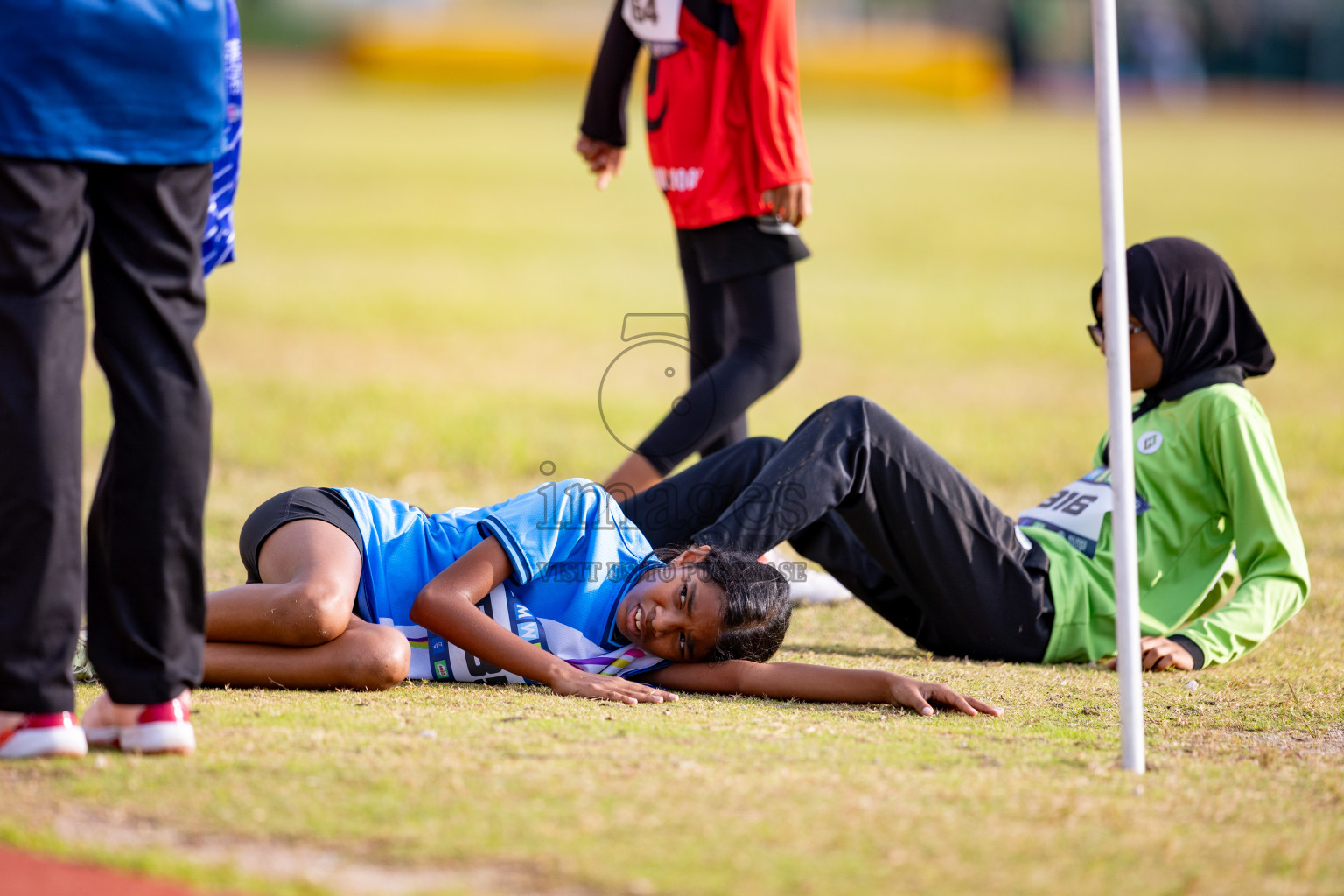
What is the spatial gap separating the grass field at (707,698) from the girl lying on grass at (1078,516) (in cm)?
15

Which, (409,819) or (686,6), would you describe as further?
(686,6)

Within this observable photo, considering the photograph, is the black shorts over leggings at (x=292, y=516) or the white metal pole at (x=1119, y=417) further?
the black shorts over leggings at (x=292, y=516)

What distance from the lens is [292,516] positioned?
329cm

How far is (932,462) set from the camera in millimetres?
3555

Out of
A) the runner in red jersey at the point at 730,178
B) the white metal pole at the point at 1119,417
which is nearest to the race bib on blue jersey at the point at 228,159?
the runner in red jersey at the point at 730,178

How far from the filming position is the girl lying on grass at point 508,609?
3102 millimetres

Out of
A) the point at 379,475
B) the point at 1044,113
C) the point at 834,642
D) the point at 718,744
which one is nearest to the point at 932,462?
the point at 834,642

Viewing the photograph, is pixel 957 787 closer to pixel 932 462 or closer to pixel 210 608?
pixel 932 462

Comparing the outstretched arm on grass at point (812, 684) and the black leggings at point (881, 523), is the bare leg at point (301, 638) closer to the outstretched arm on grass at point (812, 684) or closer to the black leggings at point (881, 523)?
the outstretched arm on grass at point (812, 684)

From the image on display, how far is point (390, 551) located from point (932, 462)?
138 centimetres

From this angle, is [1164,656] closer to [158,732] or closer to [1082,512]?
[1082,512]

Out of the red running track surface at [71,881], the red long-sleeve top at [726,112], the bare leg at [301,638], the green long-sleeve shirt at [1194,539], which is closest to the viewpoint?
the red running track surface at [71,881]

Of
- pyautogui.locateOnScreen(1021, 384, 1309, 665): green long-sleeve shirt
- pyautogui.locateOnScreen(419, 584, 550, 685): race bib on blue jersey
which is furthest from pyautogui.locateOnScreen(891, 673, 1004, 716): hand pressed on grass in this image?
pyautogui.locateOnScreen(419, 584, 550, 685): race bib on blue jersey

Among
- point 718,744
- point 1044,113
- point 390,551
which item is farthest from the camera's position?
point 1044,113
